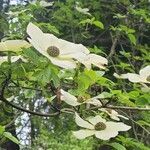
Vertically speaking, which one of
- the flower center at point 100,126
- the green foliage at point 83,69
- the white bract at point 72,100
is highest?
the white bract at point 72,100

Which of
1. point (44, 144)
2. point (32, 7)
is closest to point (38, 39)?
point (32, 7)

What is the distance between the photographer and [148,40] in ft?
15.2

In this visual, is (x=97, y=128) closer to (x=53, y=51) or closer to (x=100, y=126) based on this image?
(x=100, y=126)

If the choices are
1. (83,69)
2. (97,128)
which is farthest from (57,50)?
(97,128)

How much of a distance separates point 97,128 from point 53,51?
0.94 ft

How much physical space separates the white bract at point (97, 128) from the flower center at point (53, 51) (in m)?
0.22

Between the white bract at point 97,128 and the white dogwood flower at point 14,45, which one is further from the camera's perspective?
the white bract at point 97,128

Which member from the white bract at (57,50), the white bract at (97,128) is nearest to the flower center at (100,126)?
the white bract at (97,128)

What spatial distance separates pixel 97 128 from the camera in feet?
3.97

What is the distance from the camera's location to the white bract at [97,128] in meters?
1.18

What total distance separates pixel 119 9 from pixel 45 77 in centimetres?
328

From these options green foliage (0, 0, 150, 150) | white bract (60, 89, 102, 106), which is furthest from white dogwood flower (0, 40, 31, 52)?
white bract (60, 89, 102, 106)

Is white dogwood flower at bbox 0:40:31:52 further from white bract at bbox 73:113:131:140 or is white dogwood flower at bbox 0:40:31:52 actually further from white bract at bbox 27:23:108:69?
white bract at bbox 73:113:131:140

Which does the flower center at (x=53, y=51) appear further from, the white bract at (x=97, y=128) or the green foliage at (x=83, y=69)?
the white bract at (x=97, y=128)
